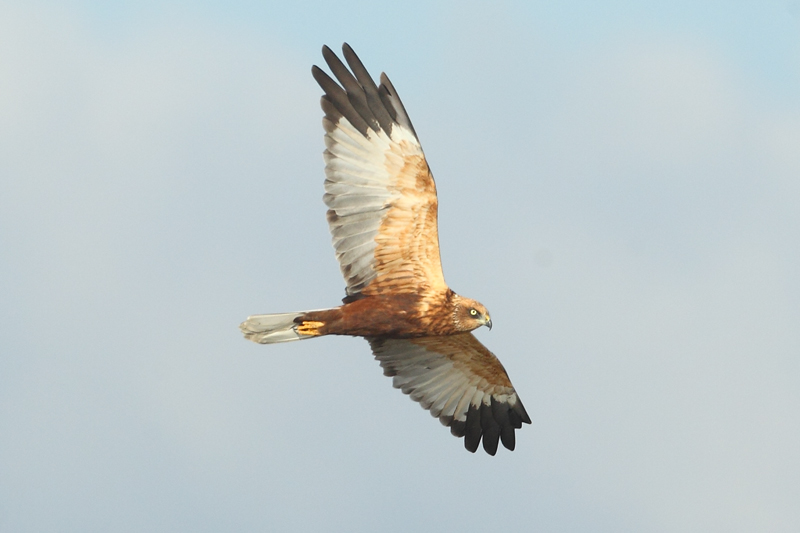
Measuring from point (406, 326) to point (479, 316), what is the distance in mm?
991

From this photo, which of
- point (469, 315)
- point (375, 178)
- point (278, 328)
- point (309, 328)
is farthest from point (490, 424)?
point (375, 178)

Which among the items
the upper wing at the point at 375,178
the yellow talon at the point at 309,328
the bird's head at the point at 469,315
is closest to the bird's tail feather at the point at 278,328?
the yellow talon at the point at 309,328

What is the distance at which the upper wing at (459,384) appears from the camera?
56.1 feet

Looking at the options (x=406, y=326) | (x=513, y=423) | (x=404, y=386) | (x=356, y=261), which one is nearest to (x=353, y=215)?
A: (x=356, y=261)

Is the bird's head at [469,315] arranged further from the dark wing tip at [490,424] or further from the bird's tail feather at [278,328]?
the dark wing tip at [490,424]

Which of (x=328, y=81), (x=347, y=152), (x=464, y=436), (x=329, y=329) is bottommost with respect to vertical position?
(x=464, y=436)

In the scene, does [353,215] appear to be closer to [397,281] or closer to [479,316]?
[397,281]

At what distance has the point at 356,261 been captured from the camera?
15445 mm

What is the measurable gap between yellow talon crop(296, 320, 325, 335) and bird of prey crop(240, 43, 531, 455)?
0.04 ft

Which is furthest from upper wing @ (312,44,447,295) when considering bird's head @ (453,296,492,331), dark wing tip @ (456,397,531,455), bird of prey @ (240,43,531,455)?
dark wing tip @ (456,397,531,455)

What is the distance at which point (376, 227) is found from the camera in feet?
50.1

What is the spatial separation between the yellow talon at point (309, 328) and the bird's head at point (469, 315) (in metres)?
1.82

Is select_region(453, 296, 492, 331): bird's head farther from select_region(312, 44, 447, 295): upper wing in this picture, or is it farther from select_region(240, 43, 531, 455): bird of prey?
select_region(312, 44, 447, 295): upper wing

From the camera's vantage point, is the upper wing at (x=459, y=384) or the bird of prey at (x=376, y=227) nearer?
the bird of prey at (x=376, y=227)
